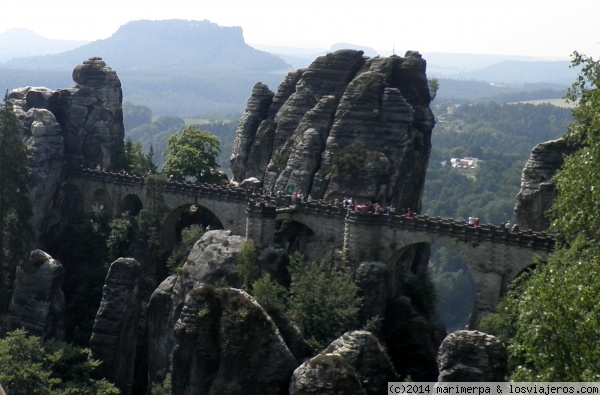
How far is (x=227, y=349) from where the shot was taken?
3659 centimetres

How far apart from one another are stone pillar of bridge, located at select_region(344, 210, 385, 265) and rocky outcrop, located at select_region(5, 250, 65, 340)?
54.3 ft

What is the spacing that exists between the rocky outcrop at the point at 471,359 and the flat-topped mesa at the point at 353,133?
1992cm

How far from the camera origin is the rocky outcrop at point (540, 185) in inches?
1816

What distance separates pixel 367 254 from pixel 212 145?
68.4ft

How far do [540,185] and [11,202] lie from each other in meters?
29.3

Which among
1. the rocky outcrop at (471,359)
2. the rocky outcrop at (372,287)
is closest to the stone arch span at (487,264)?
the rocky outcrop at (372,287)

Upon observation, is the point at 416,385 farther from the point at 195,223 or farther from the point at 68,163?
the point at 68,163

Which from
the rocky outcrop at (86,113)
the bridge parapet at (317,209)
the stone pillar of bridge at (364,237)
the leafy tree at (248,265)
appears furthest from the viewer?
the rocky outcrop at (86,113)

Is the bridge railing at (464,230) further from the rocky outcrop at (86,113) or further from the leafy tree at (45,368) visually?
the rocky outcrop at (86,113)

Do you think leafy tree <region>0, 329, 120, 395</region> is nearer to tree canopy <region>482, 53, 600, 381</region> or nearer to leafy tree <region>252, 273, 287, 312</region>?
leafy tree <region>252, 273, 287, 312</region>

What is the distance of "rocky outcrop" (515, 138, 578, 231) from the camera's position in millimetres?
46125

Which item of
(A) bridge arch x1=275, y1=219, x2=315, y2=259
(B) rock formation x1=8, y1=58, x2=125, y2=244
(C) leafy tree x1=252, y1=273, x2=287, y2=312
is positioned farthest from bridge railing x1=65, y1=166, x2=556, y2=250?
(C) leafy tree x1=252, y1=273, x2=287, y2=312

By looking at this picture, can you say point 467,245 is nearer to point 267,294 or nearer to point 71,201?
point 267,294

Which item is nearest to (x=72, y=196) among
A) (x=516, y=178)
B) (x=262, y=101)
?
(x=262, y=101)
